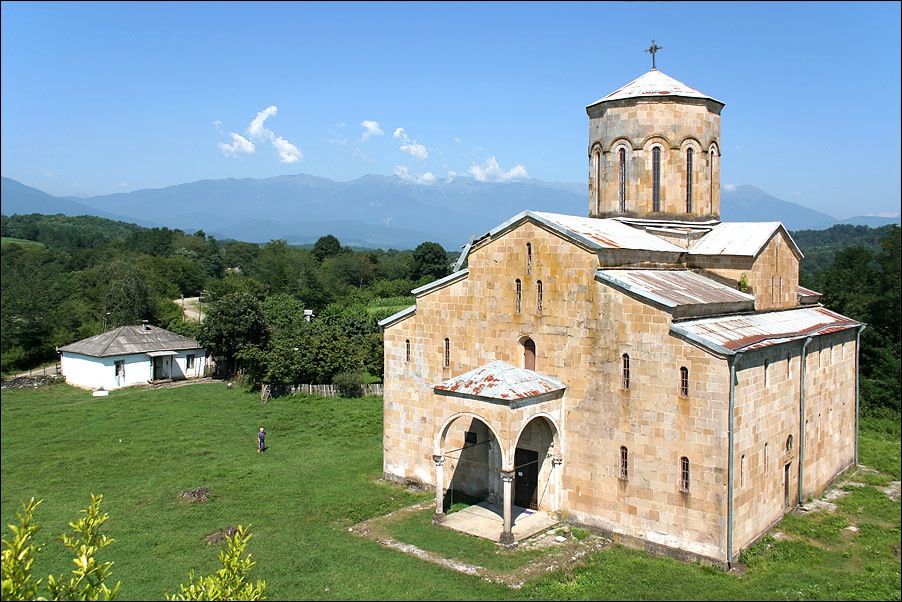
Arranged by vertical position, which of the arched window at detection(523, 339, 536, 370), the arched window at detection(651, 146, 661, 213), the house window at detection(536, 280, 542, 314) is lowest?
the arched window at detection(523, 339, 536, 370)

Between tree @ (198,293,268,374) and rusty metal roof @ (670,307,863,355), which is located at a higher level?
rusty metal roof @ (670,307,863,355)

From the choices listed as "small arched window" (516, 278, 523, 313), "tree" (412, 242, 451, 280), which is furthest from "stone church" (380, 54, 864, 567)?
"tree" (412, 242, 451, 280)

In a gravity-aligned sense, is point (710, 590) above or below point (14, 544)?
below

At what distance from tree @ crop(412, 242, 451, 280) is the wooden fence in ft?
143

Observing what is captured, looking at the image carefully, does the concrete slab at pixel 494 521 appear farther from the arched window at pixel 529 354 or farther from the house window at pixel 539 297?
the house window at pixel 539 297

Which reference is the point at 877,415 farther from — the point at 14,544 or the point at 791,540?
the point at 14,544

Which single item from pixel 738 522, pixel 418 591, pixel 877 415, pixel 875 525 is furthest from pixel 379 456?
pixel 877 415

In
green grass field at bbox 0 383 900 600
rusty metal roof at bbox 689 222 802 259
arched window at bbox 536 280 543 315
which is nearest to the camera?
green grass field at bbox 0 383 900 600

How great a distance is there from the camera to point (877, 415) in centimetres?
2798

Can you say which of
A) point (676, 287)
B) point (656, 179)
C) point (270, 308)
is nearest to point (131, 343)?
point (270, 308)

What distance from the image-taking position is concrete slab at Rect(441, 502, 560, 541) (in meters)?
15.9

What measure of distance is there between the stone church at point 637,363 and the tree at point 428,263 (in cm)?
5495

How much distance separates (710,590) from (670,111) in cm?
1414

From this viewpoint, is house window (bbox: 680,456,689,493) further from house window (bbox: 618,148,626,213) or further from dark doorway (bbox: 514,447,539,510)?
house window (bbox: 618,148,626,213)
